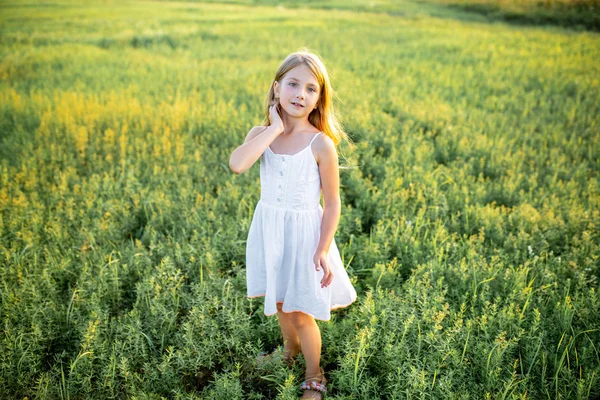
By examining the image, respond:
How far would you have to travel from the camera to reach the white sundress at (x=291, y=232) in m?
2.30

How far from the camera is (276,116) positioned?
226 centimetres


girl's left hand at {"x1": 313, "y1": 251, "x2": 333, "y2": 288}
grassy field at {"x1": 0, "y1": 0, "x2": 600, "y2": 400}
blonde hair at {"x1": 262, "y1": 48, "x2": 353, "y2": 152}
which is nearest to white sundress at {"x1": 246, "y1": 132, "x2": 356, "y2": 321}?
girl's left hand at {"x1": 313, "y1": 251, "x2": 333, "y2": 288}

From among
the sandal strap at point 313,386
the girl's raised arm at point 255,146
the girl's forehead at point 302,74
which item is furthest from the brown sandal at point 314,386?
the girl's forehead at point 302,74

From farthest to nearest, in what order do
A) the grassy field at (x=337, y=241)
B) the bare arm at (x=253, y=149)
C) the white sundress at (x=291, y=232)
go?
the grassy field at (x=337, y=241) → the white sundress at (x=291, y=232) → the bare arm at (x=253, y=149)

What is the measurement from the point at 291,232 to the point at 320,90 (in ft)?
2.50

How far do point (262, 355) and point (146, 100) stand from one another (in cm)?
610

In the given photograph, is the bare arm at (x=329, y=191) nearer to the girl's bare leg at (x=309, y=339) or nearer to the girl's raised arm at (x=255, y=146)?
the girl's raised arm at (x=255, y=146)

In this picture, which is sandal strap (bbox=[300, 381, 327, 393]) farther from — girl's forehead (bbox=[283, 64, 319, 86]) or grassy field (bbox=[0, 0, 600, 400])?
girl's forehead (bbox=[283, 64, 319, 86])

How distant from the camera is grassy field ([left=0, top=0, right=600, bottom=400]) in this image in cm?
261

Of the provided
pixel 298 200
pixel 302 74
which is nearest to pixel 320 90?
pixel 302 74

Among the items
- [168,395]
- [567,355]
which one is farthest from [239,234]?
[567,355]

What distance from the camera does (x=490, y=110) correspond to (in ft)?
25.6

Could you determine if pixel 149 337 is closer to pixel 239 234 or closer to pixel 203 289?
pixel 203 289

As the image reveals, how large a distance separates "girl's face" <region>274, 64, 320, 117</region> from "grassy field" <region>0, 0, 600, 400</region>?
19.5 inches
